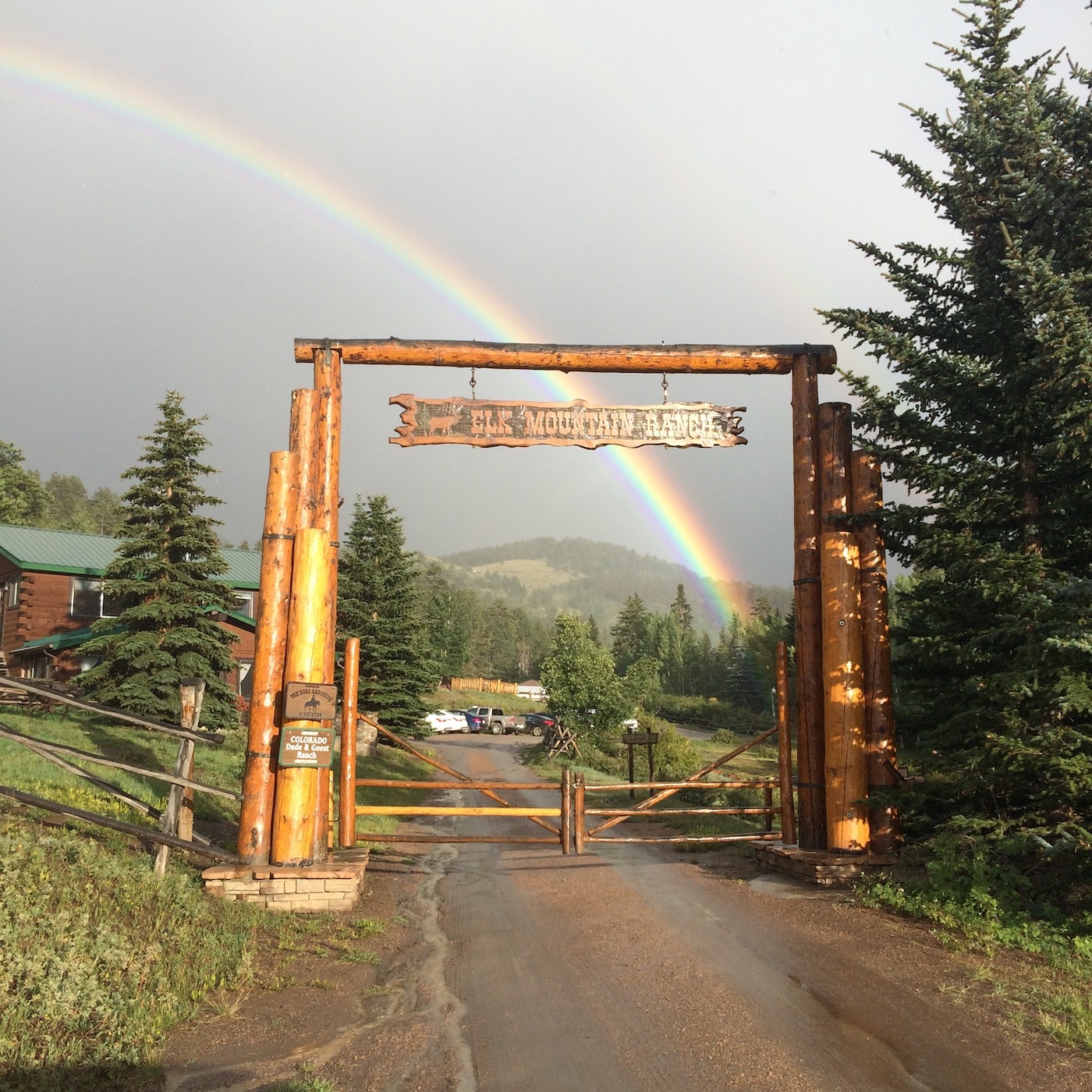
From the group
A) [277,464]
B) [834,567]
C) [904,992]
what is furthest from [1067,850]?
[277,464]

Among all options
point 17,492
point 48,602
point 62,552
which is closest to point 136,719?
point 48,602

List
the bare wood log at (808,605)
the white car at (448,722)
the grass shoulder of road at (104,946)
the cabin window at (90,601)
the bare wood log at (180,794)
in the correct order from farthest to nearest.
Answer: the white car at (448,722)
the cabin window at (90,601)
the bare wood log at (808,605)
the bare wood log at (180,794)
the grass shoulder of road at (104,946)

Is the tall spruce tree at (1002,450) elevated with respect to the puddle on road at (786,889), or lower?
elevated

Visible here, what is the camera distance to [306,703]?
9062 mm

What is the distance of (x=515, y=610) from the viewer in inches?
7274

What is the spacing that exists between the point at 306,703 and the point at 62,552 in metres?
30.2

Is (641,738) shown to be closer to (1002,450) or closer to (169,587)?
(1002,450)

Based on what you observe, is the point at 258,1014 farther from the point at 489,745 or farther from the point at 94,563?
the point at 489,745

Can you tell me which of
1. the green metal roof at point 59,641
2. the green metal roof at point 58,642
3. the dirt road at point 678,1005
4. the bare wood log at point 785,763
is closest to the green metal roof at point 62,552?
the green metal roof at point 59,641

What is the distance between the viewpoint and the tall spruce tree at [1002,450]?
797 centimetres

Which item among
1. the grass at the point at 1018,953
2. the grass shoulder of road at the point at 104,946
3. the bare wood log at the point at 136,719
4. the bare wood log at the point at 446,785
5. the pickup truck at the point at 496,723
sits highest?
the bare wood log at the point at 136,719

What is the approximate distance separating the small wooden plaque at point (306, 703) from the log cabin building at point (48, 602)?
23.4 meters

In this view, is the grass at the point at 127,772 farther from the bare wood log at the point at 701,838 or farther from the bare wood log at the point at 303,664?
the bare wood log at the point at 701,838

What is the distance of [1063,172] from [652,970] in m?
9.57
